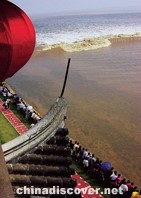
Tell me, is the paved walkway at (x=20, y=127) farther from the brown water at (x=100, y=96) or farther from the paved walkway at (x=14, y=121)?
the brown water at (x=100, y=96)

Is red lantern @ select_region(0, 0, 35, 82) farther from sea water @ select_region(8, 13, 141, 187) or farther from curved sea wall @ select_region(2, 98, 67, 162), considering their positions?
sea water @ select_region(8, 13, 141, 187)

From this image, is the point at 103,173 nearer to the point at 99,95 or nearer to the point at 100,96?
the point at 100,96

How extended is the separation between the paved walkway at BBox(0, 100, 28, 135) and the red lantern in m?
18.7

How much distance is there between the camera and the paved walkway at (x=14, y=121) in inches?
930

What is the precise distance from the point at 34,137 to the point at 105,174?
Result: 10.1 meters

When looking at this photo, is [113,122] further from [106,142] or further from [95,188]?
[95,188]

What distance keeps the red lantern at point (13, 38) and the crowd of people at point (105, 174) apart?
1110 cm

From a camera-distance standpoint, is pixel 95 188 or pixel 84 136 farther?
pixel 84 136

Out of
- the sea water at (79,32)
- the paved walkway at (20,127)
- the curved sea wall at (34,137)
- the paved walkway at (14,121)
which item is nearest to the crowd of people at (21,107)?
the paved walkway at (14,121)

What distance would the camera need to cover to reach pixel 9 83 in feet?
132

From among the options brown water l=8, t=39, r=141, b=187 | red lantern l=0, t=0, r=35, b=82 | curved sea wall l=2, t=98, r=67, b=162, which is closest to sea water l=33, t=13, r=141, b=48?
brown water l=8, t=39, r=141, b=187

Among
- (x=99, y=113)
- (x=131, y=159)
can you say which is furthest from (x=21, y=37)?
(x=99, y=113)

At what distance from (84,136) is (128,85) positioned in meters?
13.1

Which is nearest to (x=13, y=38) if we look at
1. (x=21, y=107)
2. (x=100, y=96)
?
(x=21, y=107)
